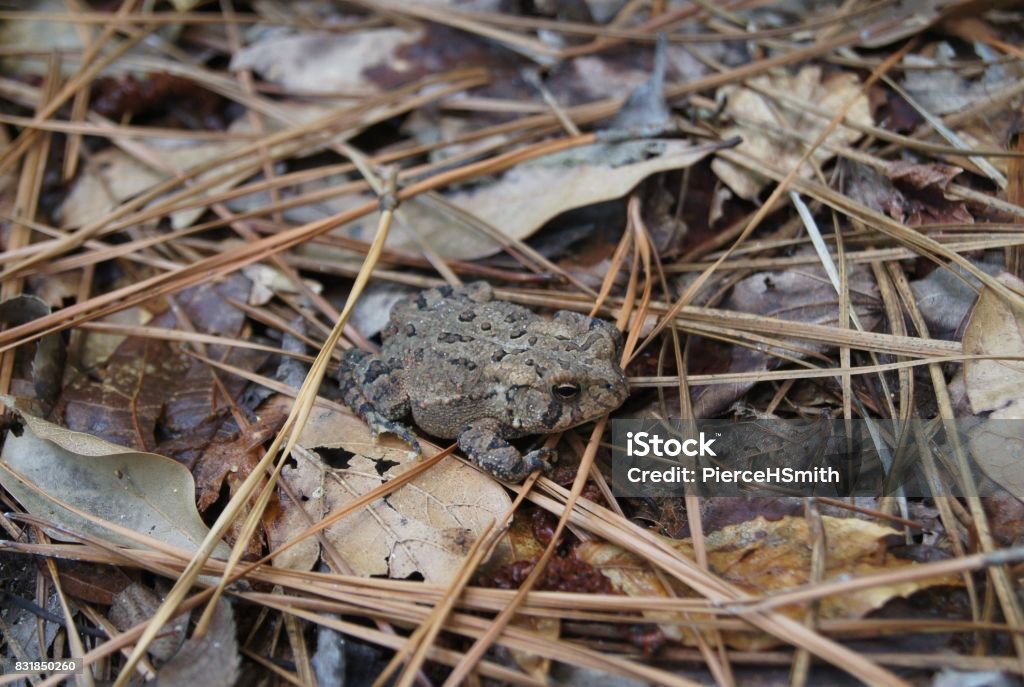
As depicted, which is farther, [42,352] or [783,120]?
[783,120]

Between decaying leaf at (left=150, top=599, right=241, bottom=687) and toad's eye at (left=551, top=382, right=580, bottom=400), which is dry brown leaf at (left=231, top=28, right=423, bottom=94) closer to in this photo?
toad's eye at (left=551, top=382, right=580, bottom=400)

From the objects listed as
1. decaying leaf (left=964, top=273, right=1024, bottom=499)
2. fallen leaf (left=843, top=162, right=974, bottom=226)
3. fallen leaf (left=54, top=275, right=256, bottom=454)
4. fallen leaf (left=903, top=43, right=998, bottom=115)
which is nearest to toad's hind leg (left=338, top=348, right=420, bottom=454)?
fallen leaf (left=54, top=275, right=256, bottom=454)

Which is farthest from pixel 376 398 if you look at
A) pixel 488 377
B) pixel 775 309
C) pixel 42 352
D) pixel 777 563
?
pixel 775 309

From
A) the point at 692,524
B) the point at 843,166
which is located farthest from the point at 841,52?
the point at 692,524

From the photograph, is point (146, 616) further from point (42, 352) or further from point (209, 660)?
point (42, 352)

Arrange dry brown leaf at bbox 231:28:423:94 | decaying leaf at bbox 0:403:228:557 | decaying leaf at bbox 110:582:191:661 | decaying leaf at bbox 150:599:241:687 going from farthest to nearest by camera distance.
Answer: dry brown leaf at bbox 231:28:423:94, decaying leaf at bbox 0:403:228:557, decaying leaf at bbox 110:582:191:661, decaying leaf at bbox 150:599:241:687
